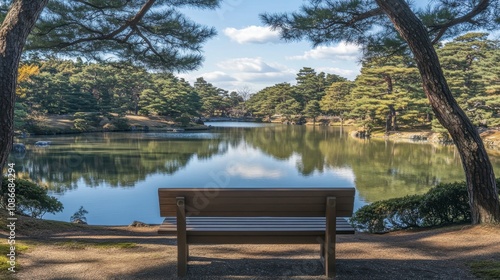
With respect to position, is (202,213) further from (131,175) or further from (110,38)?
(131,175)

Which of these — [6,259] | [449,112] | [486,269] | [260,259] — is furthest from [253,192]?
[449,112]

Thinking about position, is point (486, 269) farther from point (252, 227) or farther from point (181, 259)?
point (181, 259)

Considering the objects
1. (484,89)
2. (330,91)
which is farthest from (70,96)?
(484,89)

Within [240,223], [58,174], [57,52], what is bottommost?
[58,174]

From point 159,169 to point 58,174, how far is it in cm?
280

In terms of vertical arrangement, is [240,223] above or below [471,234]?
above

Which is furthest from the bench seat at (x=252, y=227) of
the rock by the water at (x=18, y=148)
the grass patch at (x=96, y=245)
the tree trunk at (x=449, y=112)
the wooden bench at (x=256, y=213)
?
the rock by the water at (x=18, y=148)

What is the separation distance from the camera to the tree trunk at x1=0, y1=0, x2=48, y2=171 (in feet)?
8.00

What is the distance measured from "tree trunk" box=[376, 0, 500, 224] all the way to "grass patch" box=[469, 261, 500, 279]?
1.11m

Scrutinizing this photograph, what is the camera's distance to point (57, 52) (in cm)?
556

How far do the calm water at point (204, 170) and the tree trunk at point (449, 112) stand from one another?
3845 millimetres

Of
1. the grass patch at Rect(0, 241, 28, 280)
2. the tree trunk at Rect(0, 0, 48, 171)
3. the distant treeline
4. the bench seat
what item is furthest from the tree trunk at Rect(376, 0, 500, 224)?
the distant treeline

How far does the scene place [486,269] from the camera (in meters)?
2.30

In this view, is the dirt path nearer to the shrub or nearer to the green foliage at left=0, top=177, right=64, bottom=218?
the green foliage at left=0, top=177, right=64, bottom=218
